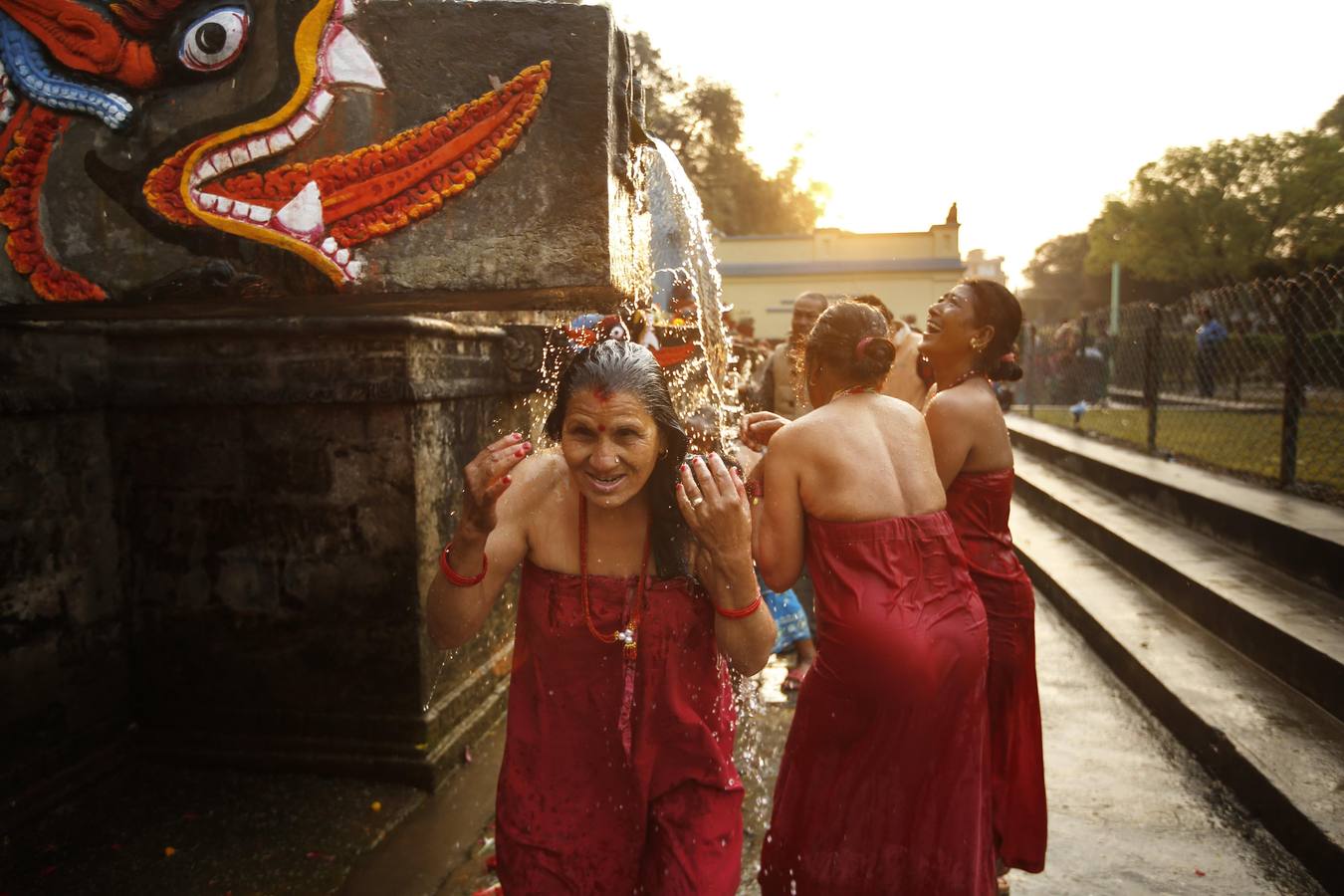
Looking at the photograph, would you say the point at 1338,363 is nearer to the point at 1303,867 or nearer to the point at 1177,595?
the point at 1177,595

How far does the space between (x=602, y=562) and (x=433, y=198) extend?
34.9 inches

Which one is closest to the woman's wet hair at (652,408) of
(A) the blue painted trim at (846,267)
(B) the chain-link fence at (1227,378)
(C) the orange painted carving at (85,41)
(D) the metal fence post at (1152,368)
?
(C) the orange painted carving at (85,41)

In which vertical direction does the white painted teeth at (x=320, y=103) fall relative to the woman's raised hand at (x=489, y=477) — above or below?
above

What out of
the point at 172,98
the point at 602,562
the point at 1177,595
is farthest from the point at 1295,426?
the point at 172,98

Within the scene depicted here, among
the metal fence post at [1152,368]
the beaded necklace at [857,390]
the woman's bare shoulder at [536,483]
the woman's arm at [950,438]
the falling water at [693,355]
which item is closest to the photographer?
the woman's bare shoulder at [536,483]

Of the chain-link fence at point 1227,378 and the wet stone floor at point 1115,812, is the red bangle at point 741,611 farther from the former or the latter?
the chain-link fence at point 1227,378

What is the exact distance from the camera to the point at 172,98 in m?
1.93

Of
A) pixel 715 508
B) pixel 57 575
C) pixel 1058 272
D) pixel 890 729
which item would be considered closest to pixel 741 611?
pixel 715 508

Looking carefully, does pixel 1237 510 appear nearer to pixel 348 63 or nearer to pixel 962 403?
pixel 962 403

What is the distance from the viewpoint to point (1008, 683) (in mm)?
2906

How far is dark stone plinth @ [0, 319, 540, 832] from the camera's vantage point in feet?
10.8

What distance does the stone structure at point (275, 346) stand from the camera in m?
1.89

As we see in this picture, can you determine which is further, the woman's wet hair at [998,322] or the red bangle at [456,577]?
the woman's wet hair at [998,322]

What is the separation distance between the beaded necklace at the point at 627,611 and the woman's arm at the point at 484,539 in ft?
0.50
